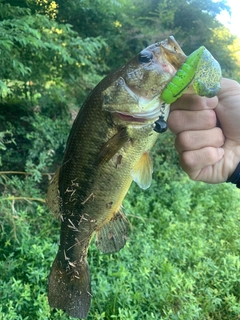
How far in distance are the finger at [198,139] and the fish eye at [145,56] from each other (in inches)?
17.7

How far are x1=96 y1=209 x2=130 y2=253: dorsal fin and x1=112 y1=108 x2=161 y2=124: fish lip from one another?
505 millimetres

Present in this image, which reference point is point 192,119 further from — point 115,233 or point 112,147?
point 115,233

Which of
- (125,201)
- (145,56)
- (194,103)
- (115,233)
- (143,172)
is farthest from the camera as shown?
(125,201)

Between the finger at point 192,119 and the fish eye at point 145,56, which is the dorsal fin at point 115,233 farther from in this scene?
the fish eye at point 145,56

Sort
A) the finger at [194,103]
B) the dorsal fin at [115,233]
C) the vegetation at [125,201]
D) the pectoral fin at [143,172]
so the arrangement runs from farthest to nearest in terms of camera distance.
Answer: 1. the vegetation at [125,201]
2. the dorsal fin at [115,233]
3. the finger at [194,103]
4. the pectoral fin at [143,172]

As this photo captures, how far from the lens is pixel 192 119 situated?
1608 mm

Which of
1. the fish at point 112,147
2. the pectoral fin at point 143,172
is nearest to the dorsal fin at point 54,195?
the fish at point 112,147

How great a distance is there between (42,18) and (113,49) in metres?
2.42

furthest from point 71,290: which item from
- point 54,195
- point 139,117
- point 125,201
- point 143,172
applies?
point 125,201

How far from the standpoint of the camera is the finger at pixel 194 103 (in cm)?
156

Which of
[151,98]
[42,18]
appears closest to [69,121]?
[42,18]

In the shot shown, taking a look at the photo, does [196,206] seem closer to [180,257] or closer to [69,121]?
[180,257]

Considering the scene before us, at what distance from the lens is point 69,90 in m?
4.92

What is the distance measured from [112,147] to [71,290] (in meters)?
0.90
